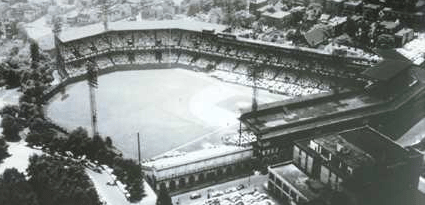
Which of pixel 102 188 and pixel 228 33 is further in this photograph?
pixel 228 33

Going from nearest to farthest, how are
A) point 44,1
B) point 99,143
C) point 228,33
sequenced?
point 99,143, point 228,33, point 44,1

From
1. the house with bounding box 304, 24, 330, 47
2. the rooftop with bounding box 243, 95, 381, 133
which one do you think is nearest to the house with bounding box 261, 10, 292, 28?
the house with bounding box 304, 24, 330, 47

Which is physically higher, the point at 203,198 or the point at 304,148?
the point at 304,148

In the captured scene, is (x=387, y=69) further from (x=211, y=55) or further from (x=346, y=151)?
(x=211, y=55)

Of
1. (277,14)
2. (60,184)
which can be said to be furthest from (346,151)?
(277,14)

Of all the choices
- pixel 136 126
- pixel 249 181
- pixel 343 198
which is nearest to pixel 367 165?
pixel 343 198

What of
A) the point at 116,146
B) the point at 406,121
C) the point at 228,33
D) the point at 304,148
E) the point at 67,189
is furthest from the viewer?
the point at 228,33

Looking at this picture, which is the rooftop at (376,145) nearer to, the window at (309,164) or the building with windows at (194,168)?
the window at (309,164)

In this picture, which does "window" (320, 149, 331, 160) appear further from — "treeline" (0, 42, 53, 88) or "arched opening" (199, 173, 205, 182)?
"treeline" (0, 42, 53, 88)

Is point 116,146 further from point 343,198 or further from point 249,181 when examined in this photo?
point 343,198
